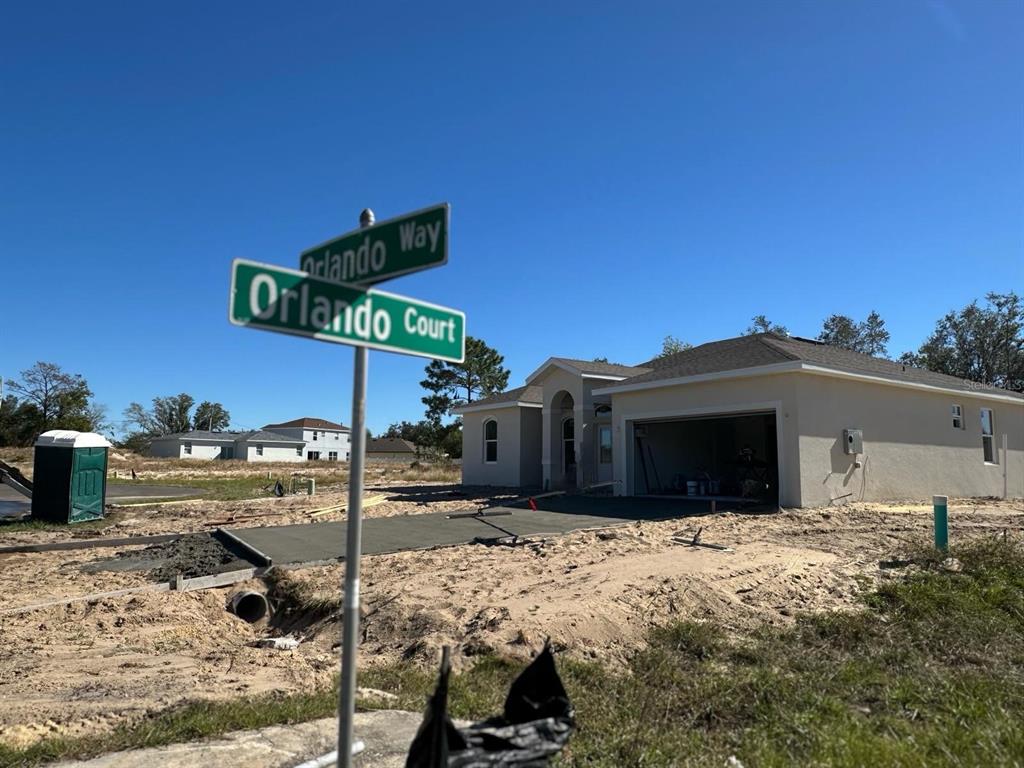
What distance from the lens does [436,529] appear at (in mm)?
13859

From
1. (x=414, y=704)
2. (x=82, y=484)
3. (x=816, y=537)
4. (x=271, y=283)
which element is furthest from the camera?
(x=82, y=484)

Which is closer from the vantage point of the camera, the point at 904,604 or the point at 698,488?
the point at 904,604

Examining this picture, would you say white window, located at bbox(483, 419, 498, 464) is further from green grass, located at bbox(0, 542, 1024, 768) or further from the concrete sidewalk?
the concrete sidewalk

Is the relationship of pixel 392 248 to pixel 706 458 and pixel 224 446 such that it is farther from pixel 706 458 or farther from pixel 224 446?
pixel 224 446

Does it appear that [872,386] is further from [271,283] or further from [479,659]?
[271,283]

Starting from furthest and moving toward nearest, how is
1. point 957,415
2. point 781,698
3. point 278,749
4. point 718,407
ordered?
point 957,415 < point 718,407 < point 781,698 < point 278,749

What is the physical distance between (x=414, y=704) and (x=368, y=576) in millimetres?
5068

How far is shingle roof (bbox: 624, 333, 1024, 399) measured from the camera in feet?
55.6

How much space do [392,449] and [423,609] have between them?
87.4 metres

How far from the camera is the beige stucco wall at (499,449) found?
26.5 m

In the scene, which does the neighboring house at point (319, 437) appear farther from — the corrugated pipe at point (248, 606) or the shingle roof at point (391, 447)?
the corrugated pipe at point (248, 606)

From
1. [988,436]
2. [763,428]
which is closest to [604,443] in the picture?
[763,428]

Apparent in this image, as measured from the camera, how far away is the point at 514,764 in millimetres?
2855

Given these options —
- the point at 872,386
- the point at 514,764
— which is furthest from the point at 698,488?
the point at 514,764
